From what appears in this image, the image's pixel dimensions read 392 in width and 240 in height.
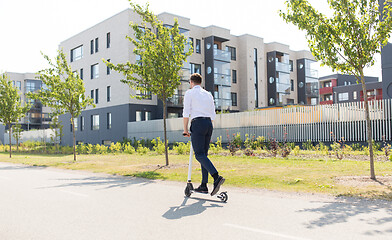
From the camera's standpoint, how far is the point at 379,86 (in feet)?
187

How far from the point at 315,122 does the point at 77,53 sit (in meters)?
32.4

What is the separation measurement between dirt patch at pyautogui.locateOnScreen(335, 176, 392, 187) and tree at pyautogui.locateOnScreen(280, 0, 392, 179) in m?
0.25

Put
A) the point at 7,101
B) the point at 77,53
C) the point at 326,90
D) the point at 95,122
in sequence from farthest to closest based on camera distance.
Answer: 1. the point at 326,90
2. the point at 77,53
3. the point at 95,122
4. the point at 7,101

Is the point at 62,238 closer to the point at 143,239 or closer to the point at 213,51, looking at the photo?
the point at 143,239

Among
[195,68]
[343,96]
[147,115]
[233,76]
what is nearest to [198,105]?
[147,115]

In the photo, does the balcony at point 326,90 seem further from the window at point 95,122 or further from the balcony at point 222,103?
the window at point 95,122

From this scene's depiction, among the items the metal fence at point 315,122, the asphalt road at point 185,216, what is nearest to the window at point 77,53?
the metal fence at point 315,122

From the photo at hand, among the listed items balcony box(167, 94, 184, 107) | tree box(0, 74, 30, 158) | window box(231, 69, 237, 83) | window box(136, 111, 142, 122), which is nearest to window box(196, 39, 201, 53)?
window box(231, 69, 237, 83)

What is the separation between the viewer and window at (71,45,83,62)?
42.7m

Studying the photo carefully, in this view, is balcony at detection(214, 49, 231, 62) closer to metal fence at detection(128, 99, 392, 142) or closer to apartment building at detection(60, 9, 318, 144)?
apartment building at detection(60, 9, 318, 144)

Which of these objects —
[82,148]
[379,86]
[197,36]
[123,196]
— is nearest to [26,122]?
[197,36]

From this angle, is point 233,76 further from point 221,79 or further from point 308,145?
point 308,145

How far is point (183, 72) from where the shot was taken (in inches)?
1432

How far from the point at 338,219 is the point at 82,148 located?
23.6 metres
